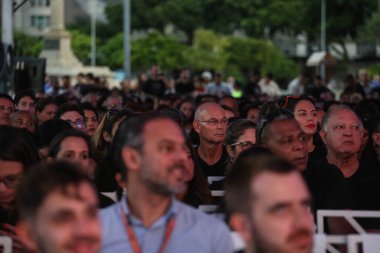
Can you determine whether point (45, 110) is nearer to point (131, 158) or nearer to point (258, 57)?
point (131, 158)

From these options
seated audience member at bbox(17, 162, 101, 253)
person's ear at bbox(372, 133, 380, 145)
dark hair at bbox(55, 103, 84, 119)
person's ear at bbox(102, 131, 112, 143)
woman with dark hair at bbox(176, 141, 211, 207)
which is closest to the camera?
seated audience member at bbox(17, 162, 101, 253)

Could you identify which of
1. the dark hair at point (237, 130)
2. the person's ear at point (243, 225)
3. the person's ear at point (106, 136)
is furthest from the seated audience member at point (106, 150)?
the person's ear at point (243, 225)

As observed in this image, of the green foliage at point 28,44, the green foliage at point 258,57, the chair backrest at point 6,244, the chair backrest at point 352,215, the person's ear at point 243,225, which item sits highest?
the green foliage at point 28,44

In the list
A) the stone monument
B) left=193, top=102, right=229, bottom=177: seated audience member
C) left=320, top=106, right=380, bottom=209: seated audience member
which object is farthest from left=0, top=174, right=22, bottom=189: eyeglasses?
the stone monument

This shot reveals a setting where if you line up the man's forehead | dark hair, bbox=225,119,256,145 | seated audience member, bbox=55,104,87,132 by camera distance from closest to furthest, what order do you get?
the man's forehead
dark hair, bbox=225,119,256,145
seated audience member, bbox=55,104,87,132

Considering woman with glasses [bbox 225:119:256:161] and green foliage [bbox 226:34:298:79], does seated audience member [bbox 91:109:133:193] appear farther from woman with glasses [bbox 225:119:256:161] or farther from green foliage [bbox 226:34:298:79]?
green foliage [bbox 226:34:298:79]

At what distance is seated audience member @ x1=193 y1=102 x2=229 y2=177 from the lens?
10.3 meters

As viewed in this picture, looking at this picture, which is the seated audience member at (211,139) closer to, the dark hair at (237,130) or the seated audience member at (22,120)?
the dark hair at (237,130)

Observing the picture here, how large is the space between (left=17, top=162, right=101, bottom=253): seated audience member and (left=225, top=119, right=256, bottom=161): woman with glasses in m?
4.55

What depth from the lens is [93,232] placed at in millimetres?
4352

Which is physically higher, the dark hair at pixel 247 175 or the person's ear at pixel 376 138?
the dark hair at pixel 247 175

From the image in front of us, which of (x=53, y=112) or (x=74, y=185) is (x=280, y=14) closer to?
(x=53, y=112)

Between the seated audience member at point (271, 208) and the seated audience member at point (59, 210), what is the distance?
0.61 m

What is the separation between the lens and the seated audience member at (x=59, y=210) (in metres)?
4.32
